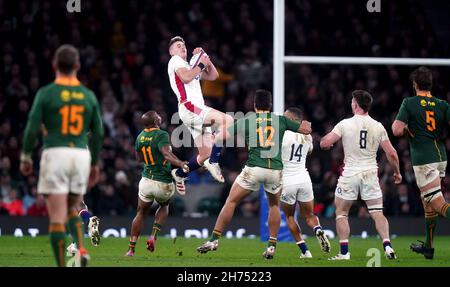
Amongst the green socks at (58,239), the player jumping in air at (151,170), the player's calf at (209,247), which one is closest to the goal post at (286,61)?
the player jumping in air at (151,170)

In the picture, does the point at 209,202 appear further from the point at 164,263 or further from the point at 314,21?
the point at 164,263

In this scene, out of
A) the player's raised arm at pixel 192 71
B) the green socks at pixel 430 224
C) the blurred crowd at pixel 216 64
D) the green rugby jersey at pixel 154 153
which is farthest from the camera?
the blurred crowd at pixel 216 64

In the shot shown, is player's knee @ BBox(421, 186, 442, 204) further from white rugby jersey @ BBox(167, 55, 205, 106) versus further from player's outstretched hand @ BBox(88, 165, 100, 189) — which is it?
player's outstretched hand @ BBox(88, 165, 100, 189)

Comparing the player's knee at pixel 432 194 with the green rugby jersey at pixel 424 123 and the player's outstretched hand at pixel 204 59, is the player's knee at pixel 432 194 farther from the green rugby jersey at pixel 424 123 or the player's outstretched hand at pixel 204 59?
the player's outstretched hand at pixel 204 59

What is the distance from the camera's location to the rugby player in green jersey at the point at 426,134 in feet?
44.2

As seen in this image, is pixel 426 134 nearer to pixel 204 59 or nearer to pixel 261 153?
pixel 261 153

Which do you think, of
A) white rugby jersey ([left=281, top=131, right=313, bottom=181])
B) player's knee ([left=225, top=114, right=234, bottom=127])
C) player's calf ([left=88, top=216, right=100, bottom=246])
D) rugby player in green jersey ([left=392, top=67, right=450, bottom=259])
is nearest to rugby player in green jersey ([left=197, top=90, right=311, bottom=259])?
player's knee ([left=225, top=114, right=234, bottom=127])

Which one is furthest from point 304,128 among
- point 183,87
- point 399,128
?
point 183,87

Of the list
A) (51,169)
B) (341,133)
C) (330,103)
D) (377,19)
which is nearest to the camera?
(51,169)

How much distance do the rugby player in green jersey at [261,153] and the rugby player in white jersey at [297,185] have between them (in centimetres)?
69

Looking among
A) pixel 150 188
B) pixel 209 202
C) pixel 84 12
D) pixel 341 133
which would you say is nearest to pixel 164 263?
pixel 150 188

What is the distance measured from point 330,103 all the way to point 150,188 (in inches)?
404

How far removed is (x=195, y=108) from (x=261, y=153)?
1.59 meters

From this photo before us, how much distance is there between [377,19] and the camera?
1006 inches
